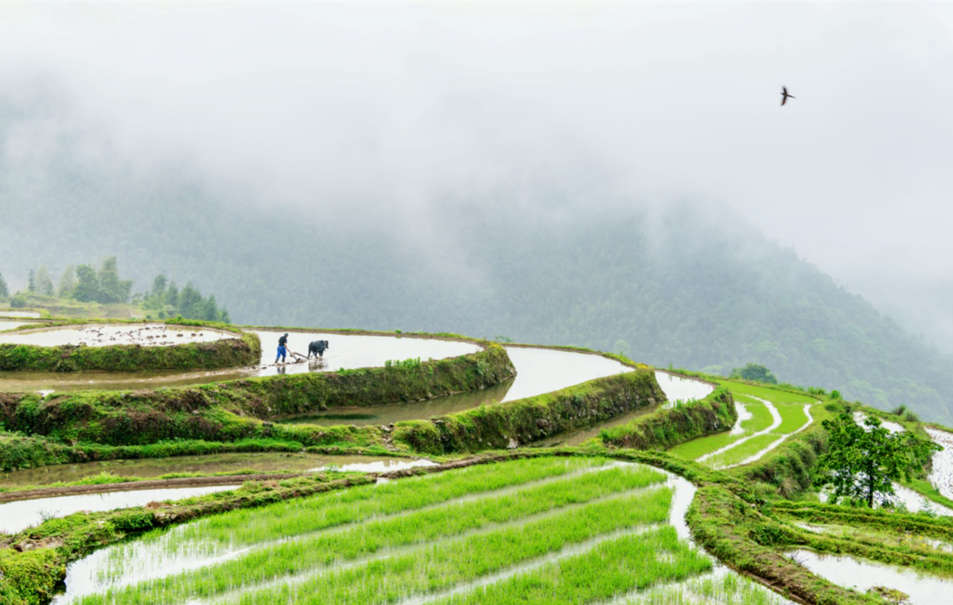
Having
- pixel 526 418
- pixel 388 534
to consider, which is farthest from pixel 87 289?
pixel 388 534

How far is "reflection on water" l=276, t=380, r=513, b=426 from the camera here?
53.5ft

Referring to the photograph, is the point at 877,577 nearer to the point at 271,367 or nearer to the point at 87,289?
the point at 271,367

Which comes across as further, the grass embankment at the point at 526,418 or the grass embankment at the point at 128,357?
the grass embankment at the point at 128,357

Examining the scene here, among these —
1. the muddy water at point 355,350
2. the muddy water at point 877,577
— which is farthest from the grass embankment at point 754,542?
the muddy water at point 355,350

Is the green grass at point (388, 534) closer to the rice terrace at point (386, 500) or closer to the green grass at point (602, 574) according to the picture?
the rice terrace at point (386, 500)

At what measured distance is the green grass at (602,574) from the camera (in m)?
6.60

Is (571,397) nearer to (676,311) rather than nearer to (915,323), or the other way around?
(676,311)

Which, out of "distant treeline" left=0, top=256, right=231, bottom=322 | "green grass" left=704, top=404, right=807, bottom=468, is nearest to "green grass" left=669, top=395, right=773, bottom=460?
"green grass" left=704, top=404, right=807, bottom=468

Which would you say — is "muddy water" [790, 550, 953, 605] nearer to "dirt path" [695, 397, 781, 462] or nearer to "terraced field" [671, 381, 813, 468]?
"terraced field" [671, 381, 813, 468]

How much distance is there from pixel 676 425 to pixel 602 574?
43.7 feet

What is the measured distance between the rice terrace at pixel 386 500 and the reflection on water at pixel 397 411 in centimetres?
12

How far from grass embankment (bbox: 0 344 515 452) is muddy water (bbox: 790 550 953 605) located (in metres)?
9.05

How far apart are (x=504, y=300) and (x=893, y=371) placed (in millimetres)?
72402

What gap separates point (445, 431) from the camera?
15.2 metres
